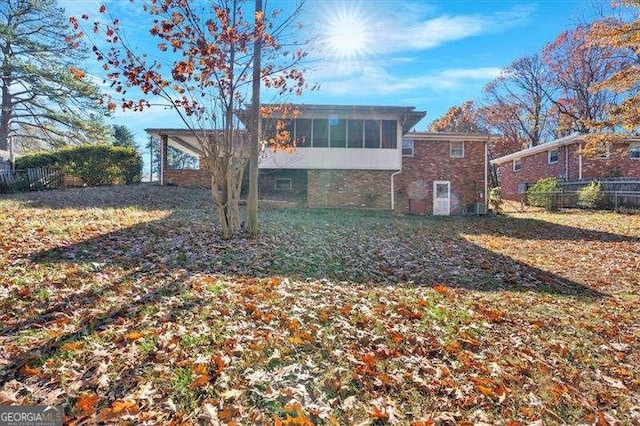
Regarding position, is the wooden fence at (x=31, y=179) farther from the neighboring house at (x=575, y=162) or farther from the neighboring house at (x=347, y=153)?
the neighboring house at (x=575, y=162)

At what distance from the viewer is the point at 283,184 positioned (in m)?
20.6

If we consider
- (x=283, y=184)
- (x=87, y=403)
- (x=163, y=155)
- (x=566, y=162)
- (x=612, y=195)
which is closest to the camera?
(x=87, y=403)

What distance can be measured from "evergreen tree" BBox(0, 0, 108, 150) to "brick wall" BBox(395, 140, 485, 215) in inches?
→ 743

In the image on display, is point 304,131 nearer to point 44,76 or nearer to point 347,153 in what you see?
point 347,153

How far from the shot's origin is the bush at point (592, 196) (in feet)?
60.6

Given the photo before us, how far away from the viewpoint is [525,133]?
35156 millimetres

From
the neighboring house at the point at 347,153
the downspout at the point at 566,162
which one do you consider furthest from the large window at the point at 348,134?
the downspout at the point at 566,162

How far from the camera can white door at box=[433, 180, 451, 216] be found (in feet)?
65.3

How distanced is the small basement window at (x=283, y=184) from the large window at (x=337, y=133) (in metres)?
4.82

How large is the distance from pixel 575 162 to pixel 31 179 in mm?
28492

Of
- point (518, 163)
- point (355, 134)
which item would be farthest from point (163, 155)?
point (518, 163)

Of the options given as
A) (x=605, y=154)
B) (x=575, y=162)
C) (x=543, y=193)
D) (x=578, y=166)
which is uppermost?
(x=605, y=154)

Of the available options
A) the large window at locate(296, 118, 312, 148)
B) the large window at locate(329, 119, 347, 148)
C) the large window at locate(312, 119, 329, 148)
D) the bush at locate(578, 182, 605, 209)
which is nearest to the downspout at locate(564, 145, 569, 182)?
the bush at locate(578, 182, 605, 209)

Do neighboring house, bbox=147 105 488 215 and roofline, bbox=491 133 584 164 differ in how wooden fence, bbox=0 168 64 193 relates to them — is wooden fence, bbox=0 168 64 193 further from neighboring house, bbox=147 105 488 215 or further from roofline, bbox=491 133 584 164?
roofline, bbox=491 133 584 164
